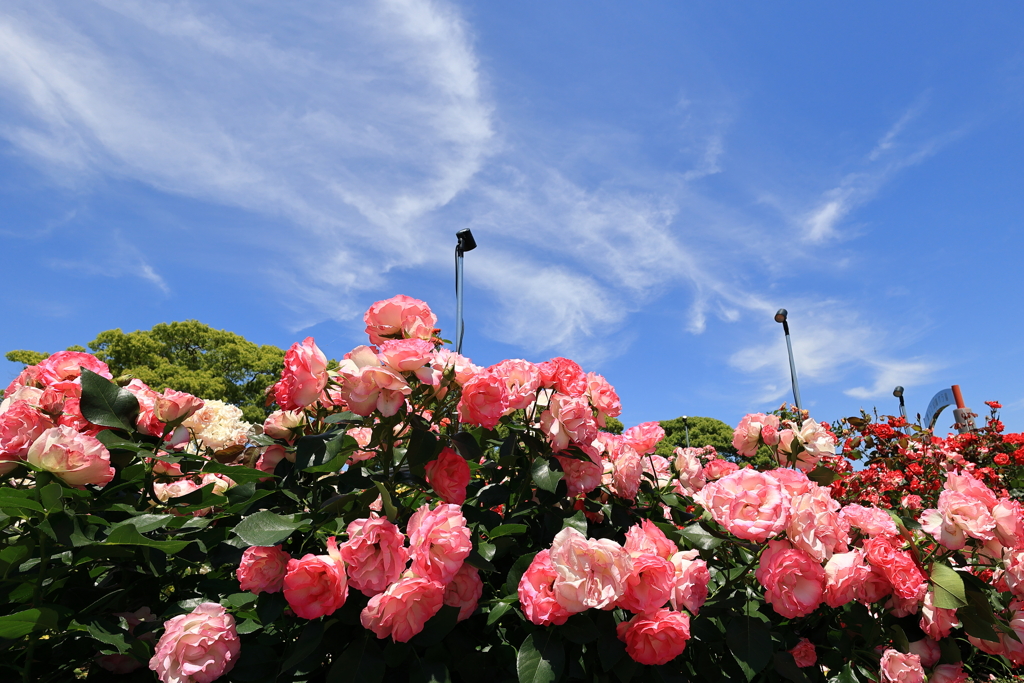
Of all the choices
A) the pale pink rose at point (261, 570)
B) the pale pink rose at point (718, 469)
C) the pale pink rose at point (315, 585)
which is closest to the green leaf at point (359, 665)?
the pale pink rose at point (315, 585)

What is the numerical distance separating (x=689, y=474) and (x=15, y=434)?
2.34 m

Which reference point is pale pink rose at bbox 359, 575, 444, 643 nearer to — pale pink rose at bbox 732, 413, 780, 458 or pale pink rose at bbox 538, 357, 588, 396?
pale pink rose at bbox 538, 357, 588, 396

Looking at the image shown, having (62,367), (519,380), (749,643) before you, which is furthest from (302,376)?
(749,643)

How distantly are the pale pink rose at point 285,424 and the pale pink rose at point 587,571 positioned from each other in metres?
1.02

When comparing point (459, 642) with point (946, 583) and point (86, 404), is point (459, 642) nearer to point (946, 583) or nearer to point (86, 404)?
point (86, 404)

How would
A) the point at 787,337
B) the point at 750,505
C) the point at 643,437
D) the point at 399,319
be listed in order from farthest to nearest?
the point at 787,337 → the point at 643,437 → the point at 399,319 → the point at 750,505

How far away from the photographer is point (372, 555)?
1407 millimetres

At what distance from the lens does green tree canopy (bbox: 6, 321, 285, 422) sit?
19.3 m

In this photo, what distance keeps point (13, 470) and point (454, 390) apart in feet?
4.61

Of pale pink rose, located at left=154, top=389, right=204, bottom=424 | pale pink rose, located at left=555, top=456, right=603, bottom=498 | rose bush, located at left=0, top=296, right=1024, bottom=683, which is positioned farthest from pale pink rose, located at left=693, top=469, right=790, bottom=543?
pale pink rose, located at left=154, top=389, right=204, bottom=424

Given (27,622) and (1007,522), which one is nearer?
(27,622)

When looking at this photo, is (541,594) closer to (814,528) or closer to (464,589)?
(464,589)

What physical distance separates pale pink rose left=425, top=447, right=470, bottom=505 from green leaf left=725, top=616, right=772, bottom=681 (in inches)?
32.7

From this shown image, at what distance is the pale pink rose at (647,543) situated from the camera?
154cm
